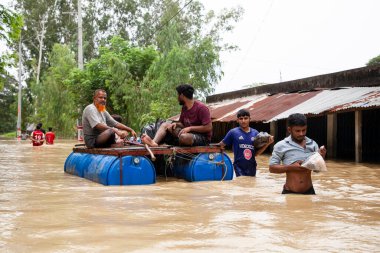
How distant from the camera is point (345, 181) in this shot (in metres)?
9.20

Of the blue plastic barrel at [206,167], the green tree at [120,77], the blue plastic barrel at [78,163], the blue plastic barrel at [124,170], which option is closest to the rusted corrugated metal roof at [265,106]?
the green tree at [120,77]

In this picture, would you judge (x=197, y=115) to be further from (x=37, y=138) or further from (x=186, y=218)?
(x=37, y=138)

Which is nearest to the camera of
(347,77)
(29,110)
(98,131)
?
(98,131)

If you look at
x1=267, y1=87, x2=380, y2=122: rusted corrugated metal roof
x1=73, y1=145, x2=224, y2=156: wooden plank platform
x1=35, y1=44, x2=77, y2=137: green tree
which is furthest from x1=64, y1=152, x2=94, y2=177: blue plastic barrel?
x1=35, y1=44, x2=77, y2=137: green tree

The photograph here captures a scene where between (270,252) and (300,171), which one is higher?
(300,171)

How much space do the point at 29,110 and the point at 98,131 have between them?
5075cm

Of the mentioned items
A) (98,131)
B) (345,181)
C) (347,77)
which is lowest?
(345,181)

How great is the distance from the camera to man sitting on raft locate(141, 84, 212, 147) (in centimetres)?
820

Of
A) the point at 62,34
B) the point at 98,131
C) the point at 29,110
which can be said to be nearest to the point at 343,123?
the point at 98,131

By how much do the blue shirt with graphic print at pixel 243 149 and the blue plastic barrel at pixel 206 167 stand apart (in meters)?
0.20

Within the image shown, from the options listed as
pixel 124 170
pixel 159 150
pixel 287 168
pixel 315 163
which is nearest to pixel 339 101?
pixel 159 150

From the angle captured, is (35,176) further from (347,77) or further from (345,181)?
(347,77)

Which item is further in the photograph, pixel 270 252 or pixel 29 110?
pixel 29 110

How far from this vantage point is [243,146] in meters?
8.09
